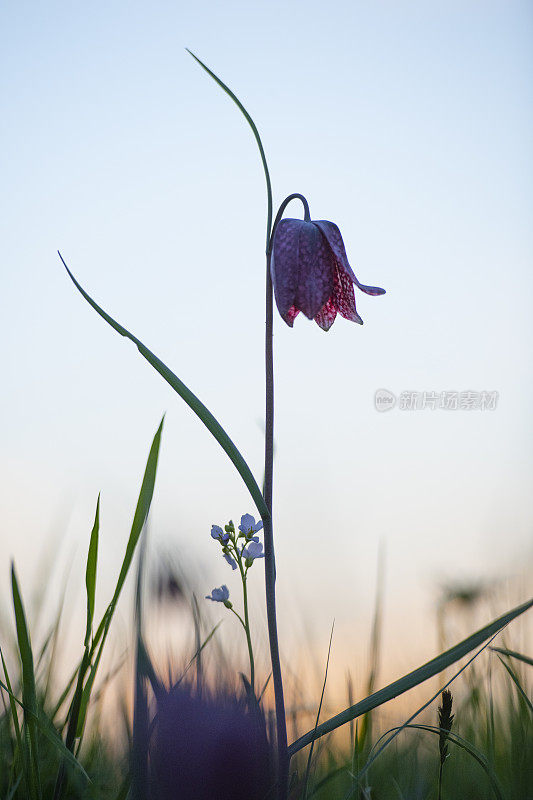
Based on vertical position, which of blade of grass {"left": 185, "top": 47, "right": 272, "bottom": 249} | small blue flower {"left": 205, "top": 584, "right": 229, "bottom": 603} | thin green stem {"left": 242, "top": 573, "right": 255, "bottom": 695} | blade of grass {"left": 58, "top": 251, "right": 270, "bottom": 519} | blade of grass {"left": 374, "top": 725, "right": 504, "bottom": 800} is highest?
blade of grass {"left": 185, "top": 47, "right": 272, "bottom": 249}

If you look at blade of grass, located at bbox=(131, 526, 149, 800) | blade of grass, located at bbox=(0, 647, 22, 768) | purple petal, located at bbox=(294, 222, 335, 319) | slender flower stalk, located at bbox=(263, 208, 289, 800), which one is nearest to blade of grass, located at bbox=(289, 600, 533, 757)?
slender flower stalk, located at bbox=(263, 208, 289, 800)

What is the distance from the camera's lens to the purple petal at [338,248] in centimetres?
93

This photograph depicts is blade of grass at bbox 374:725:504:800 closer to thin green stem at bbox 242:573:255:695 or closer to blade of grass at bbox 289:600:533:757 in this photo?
blade of grass at bbox 289:600:533:757

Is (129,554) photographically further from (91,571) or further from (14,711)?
(14,711)

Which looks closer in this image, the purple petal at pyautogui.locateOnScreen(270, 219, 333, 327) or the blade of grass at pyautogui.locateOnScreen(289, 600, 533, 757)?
the blade of grass at pyautogui.locateOnScreen(289, 600, 533, 757)

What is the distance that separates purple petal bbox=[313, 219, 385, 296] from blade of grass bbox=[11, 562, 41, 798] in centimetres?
57

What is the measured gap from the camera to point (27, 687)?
688mm

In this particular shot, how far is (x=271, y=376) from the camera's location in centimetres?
82

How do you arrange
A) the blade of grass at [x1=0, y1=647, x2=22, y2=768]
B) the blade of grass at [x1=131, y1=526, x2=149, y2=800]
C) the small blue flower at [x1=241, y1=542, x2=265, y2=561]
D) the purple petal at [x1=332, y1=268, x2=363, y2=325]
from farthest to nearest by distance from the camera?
the purple petal at [x1=332, y1=268, x2=363, y2=325], the small blue flower at [x1=241, y1=542, x2=265, y2=561], the blade of grass at [x1=0, y1=647, x2=22, y2=768], the blade of grass at [x1=131, y1=526, x2=149, y2=800]

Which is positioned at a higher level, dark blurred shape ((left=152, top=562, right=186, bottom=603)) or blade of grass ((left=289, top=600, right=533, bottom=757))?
dark blurred shape ((left=152, top=562, right=186, bottom=603))

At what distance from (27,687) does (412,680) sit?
40cm

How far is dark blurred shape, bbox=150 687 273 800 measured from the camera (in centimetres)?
64

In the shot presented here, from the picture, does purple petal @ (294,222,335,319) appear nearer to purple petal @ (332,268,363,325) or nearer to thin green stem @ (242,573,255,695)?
purple petal @ (332,268,363,325)

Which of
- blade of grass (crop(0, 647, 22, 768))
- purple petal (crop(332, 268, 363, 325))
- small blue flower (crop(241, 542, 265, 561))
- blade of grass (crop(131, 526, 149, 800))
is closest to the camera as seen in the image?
blade of grass (crop(131, 526, 149, 800))
